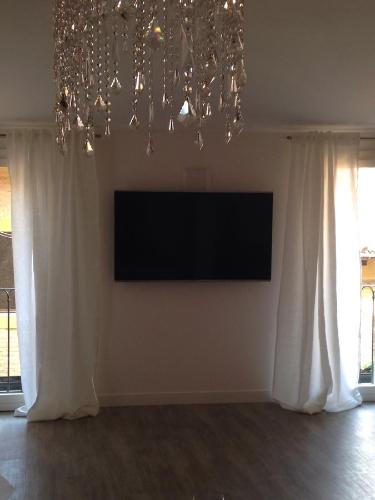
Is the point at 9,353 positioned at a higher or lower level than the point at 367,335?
lower

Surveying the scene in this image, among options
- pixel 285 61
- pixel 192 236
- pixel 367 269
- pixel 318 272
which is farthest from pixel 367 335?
pixel 285 61

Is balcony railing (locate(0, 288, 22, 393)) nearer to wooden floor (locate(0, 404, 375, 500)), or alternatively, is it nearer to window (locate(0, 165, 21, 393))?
window (locate(0, 165, 21, 393))

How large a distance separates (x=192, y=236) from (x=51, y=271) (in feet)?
4.09

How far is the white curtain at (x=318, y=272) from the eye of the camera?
527 cm

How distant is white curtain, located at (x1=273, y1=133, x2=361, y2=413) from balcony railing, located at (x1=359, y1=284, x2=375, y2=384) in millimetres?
471

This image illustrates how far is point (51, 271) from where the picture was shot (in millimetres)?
5031

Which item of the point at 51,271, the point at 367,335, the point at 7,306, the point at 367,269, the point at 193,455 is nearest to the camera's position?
the point at 193,455

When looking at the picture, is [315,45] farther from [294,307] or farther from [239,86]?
[294,307]

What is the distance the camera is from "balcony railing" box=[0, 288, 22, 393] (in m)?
5.42

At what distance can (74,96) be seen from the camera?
6.88 ft

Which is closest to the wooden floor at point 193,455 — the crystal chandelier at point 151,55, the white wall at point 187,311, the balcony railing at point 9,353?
the white wall at point 187,311

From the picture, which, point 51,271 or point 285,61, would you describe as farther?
point 51,271

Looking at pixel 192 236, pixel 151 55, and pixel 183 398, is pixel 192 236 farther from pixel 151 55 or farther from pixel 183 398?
pixel 151 55

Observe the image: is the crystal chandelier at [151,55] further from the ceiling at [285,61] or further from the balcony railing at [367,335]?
the balcony railing at [367,335]
